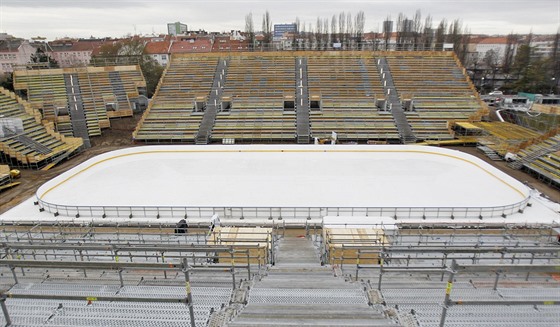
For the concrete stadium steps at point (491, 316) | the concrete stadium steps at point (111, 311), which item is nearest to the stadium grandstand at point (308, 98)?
the concrete stadium steps at point (111, 311)

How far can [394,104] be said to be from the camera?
96.1ft

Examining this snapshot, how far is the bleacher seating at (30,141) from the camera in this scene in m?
20.3

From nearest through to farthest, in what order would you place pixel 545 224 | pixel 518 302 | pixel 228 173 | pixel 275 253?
pixel 518 302 < pixel 275 253 < pixel 545 224 < pixel 228 173

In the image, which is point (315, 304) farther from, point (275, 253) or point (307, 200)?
point (307, 200)

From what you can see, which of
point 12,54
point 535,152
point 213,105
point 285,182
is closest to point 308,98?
point 213,105

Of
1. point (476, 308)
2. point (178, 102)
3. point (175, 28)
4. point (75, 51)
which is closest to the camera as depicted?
point (476, 308)

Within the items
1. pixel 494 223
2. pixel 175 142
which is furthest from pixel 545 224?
pixel 175 142

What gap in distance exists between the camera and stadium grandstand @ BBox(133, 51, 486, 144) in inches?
1035

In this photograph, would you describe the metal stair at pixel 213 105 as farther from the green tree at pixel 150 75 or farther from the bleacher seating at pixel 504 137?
the bleacher seating at pixel 504 137

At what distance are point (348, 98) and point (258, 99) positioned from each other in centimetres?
782

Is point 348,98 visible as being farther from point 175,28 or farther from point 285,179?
point 175,28

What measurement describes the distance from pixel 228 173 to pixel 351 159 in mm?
7036

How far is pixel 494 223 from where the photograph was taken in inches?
485

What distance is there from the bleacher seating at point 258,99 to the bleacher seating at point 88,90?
9218 mm
